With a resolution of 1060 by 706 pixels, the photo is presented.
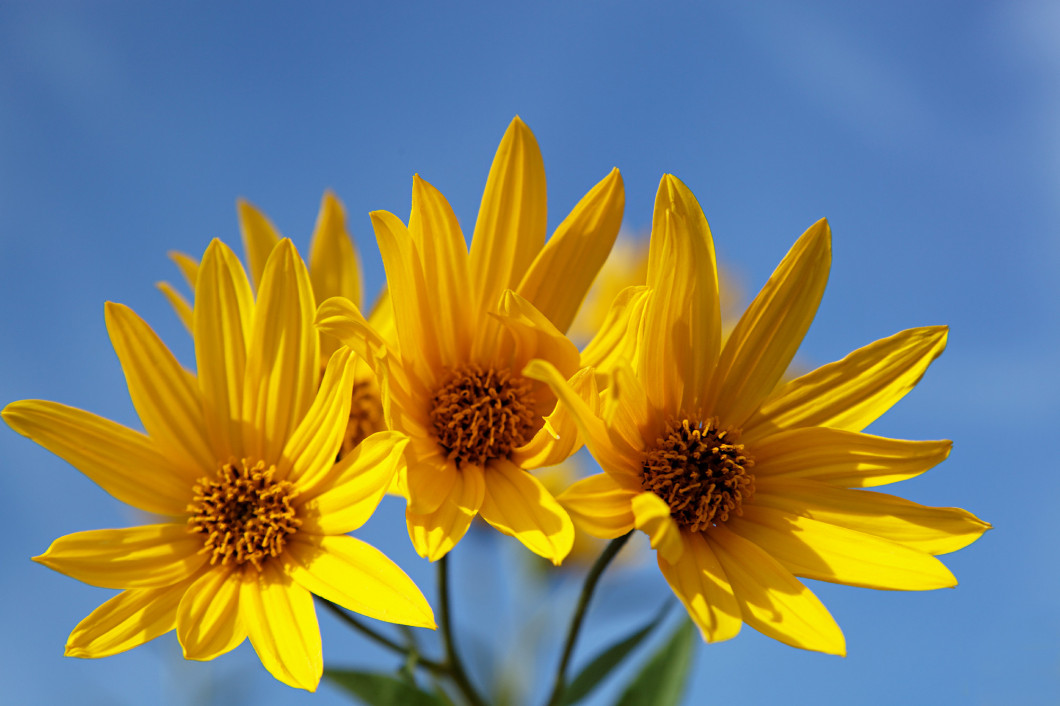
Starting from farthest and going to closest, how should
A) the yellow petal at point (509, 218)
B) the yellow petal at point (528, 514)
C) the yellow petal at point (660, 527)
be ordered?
the yellow petal at point (509, 218) < the yellow petal at point (528, 514) < the yellow petal at point (660, 527)

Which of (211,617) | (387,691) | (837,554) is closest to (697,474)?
(837,554)

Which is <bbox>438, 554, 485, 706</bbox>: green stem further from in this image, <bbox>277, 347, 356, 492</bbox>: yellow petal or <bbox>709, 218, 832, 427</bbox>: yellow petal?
<bbox>709, 218, 832, 427</bbox>: yellow petal

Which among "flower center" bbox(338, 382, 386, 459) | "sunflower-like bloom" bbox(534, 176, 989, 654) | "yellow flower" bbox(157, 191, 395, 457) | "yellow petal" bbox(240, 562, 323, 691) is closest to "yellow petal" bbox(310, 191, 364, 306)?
"yellow flower" bbox(157, 191, 395, 457)

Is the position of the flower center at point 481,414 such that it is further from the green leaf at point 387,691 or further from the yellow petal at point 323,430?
the green leaf at point 387,691

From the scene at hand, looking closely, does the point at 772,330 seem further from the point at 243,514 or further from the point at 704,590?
the point at 243,514

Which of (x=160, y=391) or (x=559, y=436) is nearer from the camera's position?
(x=559, y=436)

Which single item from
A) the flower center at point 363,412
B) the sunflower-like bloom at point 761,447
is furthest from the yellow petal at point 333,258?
the sunflower-like bloom at point 761,447

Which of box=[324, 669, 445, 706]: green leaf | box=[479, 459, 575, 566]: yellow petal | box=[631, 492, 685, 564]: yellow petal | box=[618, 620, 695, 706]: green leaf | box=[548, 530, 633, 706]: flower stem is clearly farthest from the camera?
box=[618, 620, 695, 706]: green leaf
